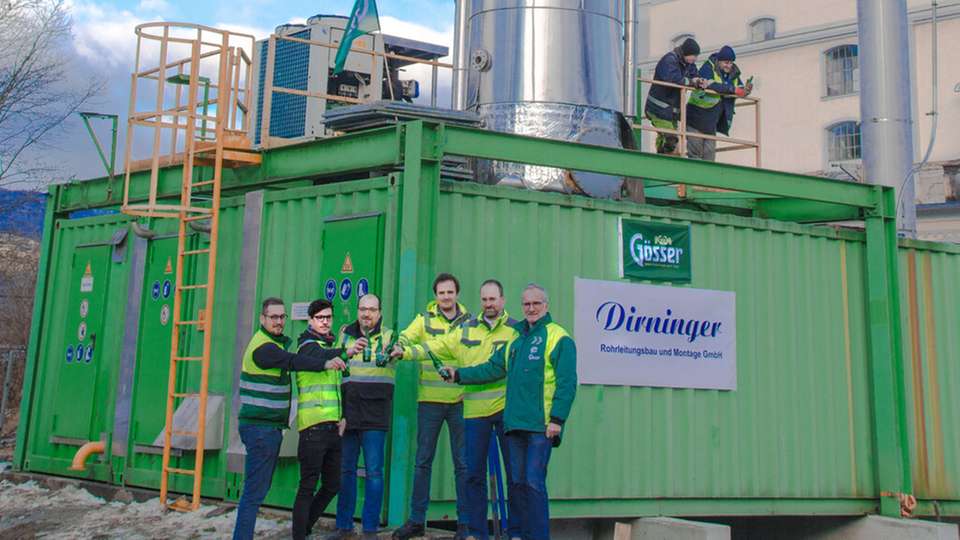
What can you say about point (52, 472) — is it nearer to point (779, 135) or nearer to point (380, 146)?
point (380, 146)

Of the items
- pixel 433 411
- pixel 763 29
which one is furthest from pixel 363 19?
pixel 763 29

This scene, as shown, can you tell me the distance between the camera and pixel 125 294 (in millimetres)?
13414

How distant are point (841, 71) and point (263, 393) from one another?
112 ft

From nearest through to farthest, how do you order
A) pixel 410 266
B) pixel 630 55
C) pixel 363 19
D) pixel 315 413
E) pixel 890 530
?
1. pixel 315 413
2. pixel 410 266
3. pixel 890 530
4. pixel 363 19
5. pixel 630 55

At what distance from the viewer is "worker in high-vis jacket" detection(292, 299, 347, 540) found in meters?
8.71

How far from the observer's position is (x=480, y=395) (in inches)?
350

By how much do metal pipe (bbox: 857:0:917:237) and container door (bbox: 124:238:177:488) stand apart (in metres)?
9.20

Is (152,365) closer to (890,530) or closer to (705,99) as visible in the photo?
(705,99)

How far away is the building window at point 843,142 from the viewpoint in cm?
3741

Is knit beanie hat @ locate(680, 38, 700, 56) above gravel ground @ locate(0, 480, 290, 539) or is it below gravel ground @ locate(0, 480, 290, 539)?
above

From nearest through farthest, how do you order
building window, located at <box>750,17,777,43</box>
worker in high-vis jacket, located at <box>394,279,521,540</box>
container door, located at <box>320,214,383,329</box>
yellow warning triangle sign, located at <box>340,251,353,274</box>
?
worker in high-vis jacket, located at <box>394,279,521,540</box> < container door, located at <box>320,214,383,329</box> < yellow warning triangle sign, located at <box>340,251,353,274</box> < building window, located at <box>750,17,777,43</box>

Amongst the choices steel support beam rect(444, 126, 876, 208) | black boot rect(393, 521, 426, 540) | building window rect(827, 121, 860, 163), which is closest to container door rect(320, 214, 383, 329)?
steel support beam rect(444, 126, 876, 208)

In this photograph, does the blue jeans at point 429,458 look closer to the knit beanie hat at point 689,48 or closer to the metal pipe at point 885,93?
→ the knit beanie hat at point 689,48

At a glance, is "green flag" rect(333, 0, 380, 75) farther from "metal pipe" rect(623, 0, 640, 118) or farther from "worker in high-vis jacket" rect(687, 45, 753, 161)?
"worker in high-vis jacket" rect(687, 45, 753, 161)
